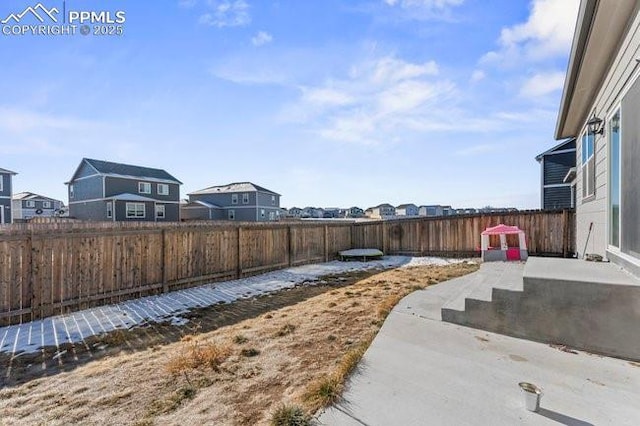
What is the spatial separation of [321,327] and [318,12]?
20.8ft

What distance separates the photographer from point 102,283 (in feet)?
19.9

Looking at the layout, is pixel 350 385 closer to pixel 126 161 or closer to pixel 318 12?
pixel 318 12

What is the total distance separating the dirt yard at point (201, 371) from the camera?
2332mm

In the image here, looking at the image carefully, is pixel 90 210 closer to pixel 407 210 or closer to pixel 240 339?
pixel 240 339

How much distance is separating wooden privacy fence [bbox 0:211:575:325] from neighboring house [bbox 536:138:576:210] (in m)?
9.46

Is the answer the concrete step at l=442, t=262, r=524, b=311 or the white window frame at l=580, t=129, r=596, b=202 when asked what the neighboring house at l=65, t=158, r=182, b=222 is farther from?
the white window frame at l=580, t=129, r=596, b=202

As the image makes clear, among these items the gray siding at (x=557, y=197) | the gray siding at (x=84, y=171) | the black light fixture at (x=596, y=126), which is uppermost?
the gray siding at (x=84, y=171)

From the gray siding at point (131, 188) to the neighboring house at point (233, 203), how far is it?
214 inches

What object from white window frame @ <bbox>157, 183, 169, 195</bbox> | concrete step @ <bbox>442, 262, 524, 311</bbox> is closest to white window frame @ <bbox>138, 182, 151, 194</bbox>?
white window frame @ <bbox>157, 183, 169, 195</bbox>

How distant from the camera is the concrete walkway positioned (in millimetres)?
2035

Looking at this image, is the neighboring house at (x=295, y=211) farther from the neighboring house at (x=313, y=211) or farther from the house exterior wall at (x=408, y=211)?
the house exterior wall at (x=408, y=211)

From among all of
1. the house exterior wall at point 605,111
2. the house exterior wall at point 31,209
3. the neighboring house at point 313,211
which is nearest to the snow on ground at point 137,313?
the house exterior wall at point 605,111

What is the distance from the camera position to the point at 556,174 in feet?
58.0

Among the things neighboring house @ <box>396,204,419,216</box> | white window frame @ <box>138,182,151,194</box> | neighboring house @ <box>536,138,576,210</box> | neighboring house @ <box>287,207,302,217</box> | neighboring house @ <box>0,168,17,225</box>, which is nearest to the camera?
A: neighboring house @ <box>536,138,576,210</box>
